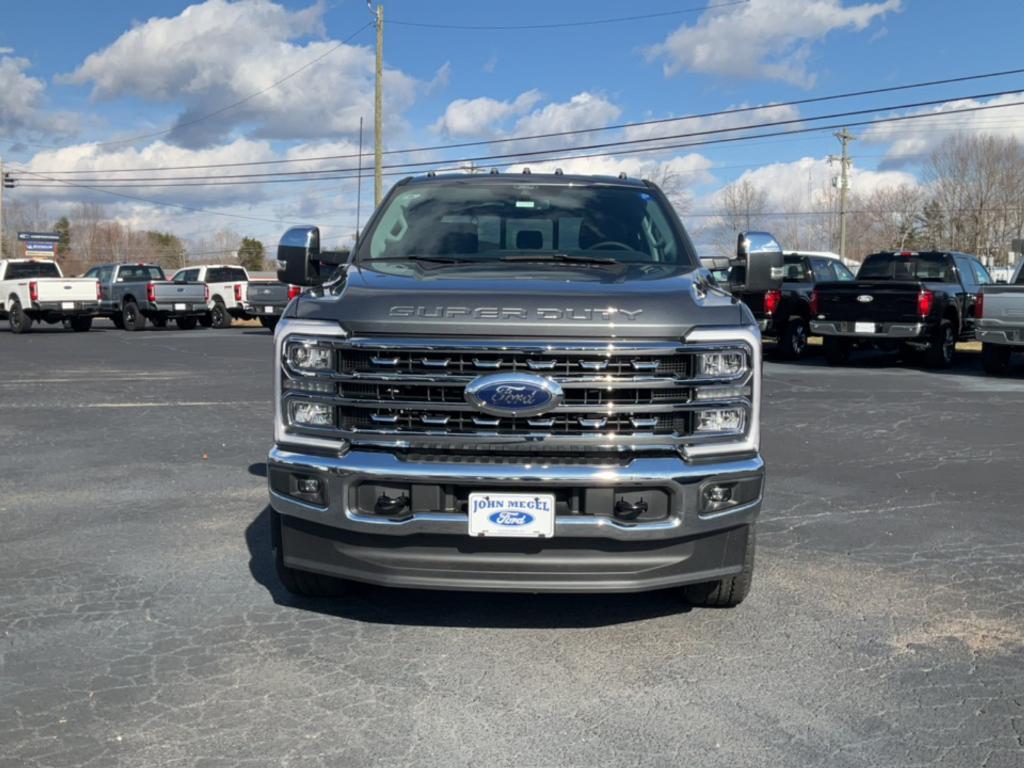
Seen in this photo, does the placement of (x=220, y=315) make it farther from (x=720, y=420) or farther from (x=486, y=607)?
(x=720, y=420)

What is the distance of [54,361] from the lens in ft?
58.0

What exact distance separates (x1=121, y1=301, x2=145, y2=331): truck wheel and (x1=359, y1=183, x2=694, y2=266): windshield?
24.8 m

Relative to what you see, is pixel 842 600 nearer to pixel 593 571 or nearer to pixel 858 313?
pixel 593 571

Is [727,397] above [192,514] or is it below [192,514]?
above

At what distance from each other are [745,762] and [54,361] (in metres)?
17.1

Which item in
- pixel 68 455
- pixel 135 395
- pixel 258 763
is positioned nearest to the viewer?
pixel 258 763

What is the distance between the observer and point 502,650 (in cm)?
405

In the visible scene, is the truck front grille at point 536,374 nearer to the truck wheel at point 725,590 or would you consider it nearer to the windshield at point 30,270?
the truck wheel at point 725,590

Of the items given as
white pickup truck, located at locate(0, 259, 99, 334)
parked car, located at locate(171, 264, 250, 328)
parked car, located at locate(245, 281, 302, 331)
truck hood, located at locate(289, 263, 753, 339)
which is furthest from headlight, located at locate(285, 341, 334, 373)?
parked car, located at locate(171, 264, 250, 328)

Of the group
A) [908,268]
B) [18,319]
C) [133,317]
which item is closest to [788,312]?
[908,268]

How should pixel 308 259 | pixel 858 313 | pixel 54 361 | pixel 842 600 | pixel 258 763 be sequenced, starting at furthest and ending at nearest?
1. pixel 54 361
2. pixel 858 313
3. pixel 308 259
4. pixel 842 600
5. pixel 258 763

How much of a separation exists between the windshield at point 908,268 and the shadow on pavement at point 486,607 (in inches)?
549

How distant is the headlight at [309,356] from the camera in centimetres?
400

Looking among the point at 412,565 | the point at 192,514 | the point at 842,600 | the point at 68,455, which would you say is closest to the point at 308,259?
the point at 192,514
